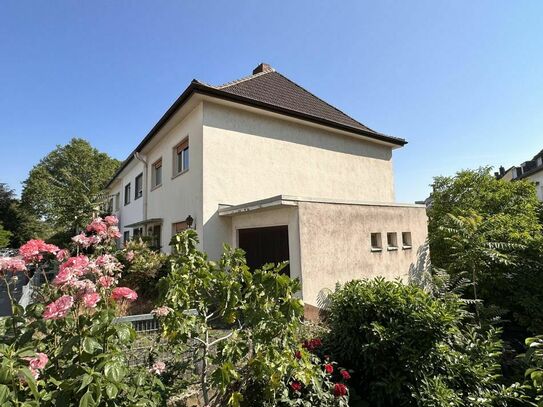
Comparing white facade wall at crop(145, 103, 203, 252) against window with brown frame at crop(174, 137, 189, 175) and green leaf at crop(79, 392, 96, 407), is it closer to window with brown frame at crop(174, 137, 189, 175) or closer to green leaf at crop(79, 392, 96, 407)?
window with brown frame at crop(174, 137, 189, 175)

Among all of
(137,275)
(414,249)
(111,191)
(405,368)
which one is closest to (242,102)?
(137,275)

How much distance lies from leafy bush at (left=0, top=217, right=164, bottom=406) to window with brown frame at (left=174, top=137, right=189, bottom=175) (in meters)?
9.36

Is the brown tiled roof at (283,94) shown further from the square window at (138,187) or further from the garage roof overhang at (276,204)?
the square window at (138,187)

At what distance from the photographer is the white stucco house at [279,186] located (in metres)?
8.44

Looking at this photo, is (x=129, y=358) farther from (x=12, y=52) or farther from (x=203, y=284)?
(x=12, y=52)

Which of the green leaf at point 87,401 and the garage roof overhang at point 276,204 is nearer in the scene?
the green leaf at point 87,401

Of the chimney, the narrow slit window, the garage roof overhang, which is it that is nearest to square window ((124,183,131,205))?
the chimney

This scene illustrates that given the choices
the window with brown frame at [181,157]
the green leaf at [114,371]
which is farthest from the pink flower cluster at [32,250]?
the window with brown frame at [181,157]

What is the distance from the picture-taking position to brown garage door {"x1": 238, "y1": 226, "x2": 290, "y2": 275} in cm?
988

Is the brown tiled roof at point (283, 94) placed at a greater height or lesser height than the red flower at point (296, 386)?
greater

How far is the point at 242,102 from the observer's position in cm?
1064

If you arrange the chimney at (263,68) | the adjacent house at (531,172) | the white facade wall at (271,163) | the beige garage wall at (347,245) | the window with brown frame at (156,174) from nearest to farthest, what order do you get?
the beige garage wall at (347,245)
the white facade wall at (271,163)
the window with brown frame at (156,174)
the chimney at (263,68)
the adjacent house at (531,172)

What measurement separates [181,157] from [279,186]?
4.65m

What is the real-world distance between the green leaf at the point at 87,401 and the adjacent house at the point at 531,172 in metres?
48.4
